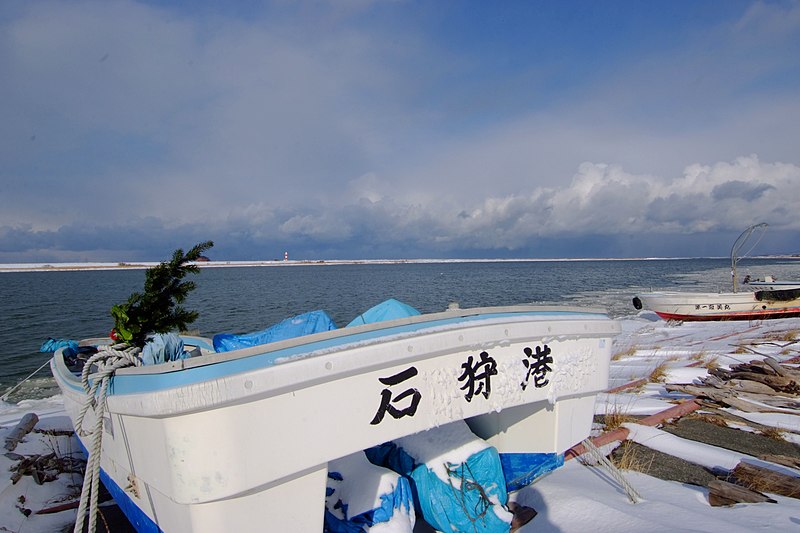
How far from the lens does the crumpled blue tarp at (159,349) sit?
3213mm

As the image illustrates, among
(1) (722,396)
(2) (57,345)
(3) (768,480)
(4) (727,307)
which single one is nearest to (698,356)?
(1) (722,396)

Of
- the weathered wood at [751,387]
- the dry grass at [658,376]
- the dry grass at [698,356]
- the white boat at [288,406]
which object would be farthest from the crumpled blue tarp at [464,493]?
the dry grass at [698,356]

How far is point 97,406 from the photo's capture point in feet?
9.33

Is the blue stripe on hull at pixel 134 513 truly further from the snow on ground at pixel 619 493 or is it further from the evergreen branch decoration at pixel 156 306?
the evergreen branch decoration at pixel 156 306

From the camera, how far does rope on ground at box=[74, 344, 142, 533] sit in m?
2.62

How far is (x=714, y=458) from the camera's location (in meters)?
4.45

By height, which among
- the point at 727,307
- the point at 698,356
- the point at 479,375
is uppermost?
the point at 479,375

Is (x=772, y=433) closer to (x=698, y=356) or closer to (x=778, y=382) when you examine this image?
(x=778, y=382)

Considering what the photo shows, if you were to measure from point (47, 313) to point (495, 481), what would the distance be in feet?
112

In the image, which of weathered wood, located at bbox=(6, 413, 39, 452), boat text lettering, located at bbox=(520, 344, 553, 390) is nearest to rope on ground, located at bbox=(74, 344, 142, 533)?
boat text lettering, located at bbox=(520, 344, 553, 390)

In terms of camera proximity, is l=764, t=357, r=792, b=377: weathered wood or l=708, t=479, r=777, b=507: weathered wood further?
l=764, t=357, r=792, b=377: weathered wood

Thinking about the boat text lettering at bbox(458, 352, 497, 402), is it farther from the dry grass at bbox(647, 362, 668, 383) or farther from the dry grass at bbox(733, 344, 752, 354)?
the dry grass at bbox(733, 344, 752, 354)

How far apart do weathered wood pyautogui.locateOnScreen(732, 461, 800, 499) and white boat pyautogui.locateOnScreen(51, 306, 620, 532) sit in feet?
6.47

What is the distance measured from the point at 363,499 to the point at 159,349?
71.8 inches
